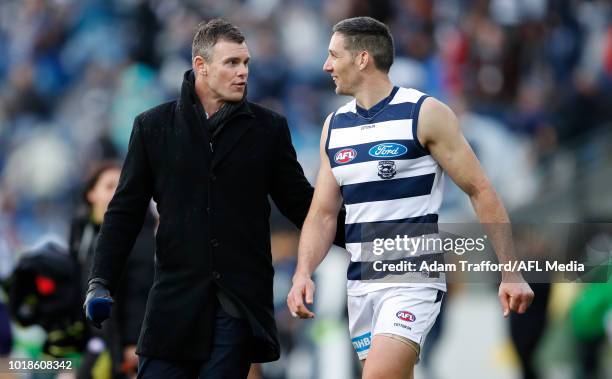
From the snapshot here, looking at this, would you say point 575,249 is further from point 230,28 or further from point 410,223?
point 230,28

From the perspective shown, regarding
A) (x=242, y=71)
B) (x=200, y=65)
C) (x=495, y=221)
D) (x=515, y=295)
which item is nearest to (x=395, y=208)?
(x=495, y=221)

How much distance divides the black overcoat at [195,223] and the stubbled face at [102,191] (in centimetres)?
235

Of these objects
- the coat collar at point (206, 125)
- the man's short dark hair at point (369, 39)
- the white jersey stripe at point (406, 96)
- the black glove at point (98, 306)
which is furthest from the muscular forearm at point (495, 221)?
the black glove at point (98, 306)

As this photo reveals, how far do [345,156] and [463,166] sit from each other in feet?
2.12

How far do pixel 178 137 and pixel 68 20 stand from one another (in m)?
13.2

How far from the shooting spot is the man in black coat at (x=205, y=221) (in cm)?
702

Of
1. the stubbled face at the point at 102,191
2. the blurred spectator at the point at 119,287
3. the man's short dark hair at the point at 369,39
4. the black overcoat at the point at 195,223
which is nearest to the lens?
the black overcoat at the point at 195,223

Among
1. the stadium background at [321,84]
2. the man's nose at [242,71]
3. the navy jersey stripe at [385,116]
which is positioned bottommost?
the navy jersey stripe at [385,116]

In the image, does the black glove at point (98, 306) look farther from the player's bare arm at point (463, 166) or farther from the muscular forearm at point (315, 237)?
the player's bare arm at point (463, 166)

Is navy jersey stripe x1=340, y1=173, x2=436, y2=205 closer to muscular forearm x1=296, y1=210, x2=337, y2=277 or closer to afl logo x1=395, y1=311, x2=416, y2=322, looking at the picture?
muscular forearm x1=296, y1=210, x2=337, y2=277

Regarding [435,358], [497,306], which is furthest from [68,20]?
[435,358]

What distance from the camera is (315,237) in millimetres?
7453

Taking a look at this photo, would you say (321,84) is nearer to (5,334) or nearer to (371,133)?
(5,334)

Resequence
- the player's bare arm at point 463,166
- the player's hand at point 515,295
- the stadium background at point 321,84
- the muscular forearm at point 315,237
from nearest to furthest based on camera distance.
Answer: the player's hand at point 515,295 < the player's bare arm at point 463,166 < the muscular forearm at point 315,237 < the stadium background at point 321,84
